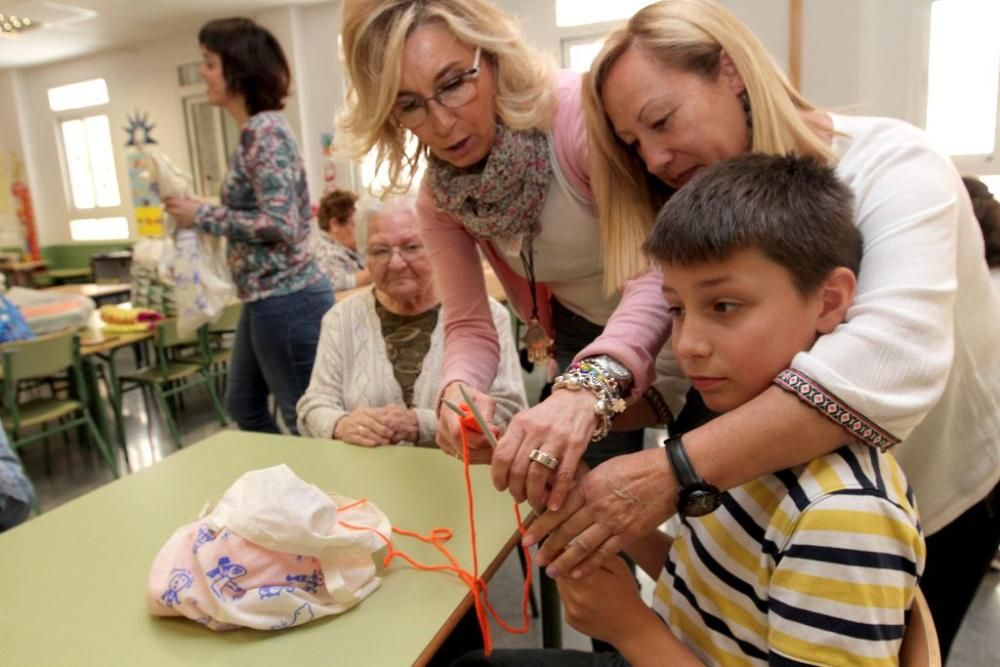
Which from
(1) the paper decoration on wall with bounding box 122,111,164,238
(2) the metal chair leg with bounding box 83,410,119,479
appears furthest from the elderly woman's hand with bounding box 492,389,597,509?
(2) the metal chair leg with bounding box 83,410,119,479

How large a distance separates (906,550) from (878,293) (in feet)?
0.90

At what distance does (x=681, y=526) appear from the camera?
0.95 metres

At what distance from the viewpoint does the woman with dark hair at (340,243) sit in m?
3.81

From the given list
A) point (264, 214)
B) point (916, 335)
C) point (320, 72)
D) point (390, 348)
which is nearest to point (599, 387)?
point (916, 335)

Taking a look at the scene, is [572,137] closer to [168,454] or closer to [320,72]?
[168,454]

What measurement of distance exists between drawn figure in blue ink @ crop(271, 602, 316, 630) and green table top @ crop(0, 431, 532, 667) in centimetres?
1

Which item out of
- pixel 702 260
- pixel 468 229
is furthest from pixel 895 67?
pixel 702 260

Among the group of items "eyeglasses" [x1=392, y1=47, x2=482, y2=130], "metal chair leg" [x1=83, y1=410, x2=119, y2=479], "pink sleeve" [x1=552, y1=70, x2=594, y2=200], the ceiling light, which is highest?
the ceiling light

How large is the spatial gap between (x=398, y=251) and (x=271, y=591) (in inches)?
46.9

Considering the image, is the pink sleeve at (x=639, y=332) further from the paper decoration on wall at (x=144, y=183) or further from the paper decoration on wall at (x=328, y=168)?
the paper decoration on wall at (x=328, y=168)

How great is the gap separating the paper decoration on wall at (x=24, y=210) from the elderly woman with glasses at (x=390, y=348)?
953cm

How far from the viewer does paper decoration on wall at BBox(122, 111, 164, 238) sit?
2.44m

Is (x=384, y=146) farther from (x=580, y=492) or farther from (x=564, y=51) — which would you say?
(x=564, y=51)

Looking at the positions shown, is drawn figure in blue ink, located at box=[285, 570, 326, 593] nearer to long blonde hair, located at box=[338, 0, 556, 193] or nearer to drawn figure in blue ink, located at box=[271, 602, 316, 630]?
drawn figure in blue ink, located at box=[271, 602, 316, 630]
